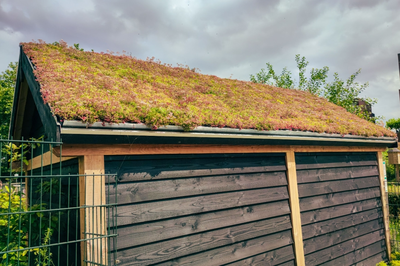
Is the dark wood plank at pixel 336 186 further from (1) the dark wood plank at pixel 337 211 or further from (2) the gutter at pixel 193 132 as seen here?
(2) the gutter at pixel 193 132

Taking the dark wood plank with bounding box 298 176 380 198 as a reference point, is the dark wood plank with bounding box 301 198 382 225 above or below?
below

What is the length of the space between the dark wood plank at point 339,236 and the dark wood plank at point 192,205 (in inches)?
43.9

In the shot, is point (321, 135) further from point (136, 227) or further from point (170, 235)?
point (136, 227)

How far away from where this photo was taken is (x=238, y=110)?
5059 millimetres

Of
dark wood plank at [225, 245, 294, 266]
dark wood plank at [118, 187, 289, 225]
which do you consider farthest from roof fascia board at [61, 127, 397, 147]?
dark wood plank at [225, 245, 294, 266]

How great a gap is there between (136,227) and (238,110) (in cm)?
272

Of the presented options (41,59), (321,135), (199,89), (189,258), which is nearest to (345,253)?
(321,135)

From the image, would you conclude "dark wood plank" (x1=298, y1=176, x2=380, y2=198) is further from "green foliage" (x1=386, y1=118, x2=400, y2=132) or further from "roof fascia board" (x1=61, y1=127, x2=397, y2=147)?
"green foliage" (x1=386, y1=118, x2=400, y2=132)

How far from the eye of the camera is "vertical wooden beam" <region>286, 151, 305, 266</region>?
4891 mm

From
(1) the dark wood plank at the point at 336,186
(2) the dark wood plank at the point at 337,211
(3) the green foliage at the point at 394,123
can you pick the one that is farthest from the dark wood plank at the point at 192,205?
(3) the green foliage at the point at 394,123

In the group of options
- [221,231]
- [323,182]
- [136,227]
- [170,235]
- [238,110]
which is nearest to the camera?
[136,227]

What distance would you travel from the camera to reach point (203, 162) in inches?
159

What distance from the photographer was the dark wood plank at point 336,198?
17.4 ft

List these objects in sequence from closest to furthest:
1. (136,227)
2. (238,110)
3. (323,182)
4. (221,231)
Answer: (136,227) < (221,231) < (238,110) < (323,182)
